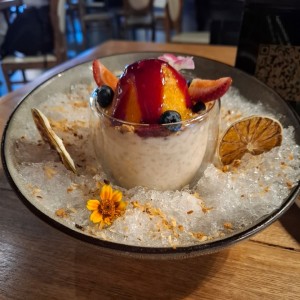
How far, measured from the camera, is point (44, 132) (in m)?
0.59

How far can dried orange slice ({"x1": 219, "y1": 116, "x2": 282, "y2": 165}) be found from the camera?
0.58m

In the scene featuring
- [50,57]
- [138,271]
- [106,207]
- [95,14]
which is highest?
[106,207]

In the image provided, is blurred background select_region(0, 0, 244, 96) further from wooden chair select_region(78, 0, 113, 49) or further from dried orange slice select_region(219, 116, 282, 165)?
dried orange slice select_region(219, 116, 282, 165)

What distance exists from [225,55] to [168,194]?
2.71ft

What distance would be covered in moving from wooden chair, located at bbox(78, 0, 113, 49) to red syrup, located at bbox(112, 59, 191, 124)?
3646mm

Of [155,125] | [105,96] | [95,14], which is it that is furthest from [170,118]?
[95,14]

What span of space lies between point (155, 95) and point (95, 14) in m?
4.14

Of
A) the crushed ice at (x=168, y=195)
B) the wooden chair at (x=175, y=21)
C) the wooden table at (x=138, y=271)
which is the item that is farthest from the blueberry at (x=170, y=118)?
the wooden chair at (x=175, y=21)

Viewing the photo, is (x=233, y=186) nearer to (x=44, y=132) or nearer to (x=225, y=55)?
(x=44, y=132)

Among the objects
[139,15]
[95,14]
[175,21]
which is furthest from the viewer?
[95,14]

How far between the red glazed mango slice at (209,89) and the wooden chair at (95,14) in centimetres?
364

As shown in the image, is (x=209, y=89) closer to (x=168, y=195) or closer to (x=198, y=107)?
(x=198, y=107)

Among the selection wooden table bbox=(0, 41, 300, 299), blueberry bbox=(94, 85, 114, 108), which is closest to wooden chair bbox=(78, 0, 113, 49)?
blueberry bbox=(94, 85, 114, 108)

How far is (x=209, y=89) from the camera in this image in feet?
1.92
